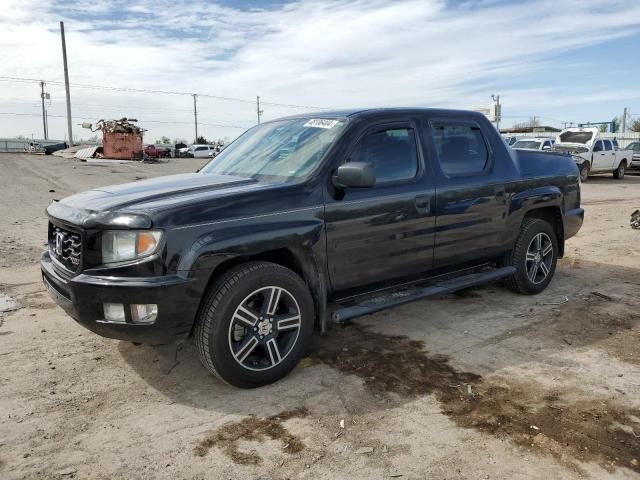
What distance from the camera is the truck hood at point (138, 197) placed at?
10.5ft

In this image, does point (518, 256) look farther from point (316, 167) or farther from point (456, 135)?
point (316, 167)

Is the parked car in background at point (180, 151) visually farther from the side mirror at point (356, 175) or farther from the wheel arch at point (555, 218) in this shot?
the side mirror at point (356, 175)

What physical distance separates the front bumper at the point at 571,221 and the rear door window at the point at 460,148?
4.89 feet

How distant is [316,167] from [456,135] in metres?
1.66

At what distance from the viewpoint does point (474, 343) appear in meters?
4.31

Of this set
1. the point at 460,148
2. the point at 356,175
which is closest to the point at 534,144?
the point at 460,148

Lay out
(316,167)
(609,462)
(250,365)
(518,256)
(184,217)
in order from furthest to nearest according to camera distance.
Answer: (518,256), (316,167), (250,365), (184,217), (609,462)

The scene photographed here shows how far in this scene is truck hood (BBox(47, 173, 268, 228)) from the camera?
3207mm

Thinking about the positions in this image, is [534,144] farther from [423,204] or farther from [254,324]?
[254,324]

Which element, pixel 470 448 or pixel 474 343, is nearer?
pixel 470 448

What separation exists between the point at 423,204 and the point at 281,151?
1.23m

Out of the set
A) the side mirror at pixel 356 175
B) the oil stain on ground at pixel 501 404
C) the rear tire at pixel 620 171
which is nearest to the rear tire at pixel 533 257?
the oil stain on ground at pixel 501 404

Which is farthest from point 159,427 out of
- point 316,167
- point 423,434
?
point 316,167

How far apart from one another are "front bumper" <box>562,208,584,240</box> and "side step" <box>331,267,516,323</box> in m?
1.10
